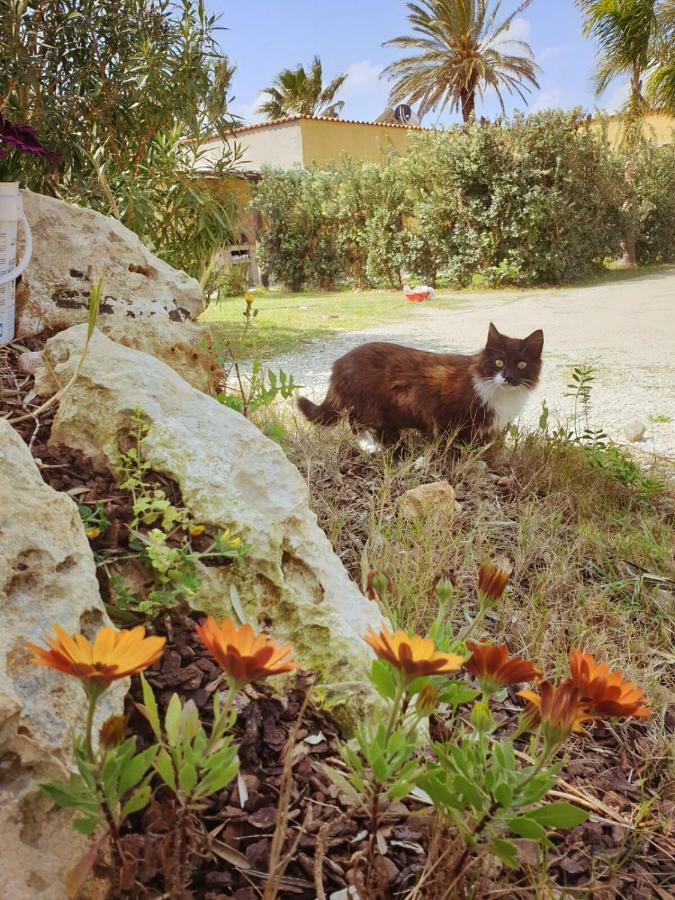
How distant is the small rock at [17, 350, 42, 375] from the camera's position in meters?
2.50

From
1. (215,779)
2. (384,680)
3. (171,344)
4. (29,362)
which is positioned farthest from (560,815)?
(171,344)

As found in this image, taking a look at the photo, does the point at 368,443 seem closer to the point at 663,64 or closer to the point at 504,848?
the point at 504,848

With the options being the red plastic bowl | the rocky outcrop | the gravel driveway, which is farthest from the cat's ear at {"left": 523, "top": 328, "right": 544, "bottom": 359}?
the red plastic bowl

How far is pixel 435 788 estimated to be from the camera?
0.98 metres

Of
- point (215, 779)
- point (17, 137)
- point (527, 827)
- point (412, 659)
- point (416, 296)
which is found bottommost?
point (527, 827)

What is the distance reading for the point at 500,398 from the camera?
12.4ft

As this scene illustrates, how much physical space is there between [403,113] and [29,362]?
995 inches

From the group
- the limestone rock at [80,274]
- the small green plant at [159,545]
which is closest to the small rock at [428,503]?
the limestone rock at [80,274]

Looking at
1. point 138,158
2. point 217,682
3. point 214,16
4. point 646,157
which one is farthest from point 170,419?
point 646,157

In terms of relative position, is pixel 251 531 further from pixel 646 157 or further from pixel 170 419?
pixel 646 157

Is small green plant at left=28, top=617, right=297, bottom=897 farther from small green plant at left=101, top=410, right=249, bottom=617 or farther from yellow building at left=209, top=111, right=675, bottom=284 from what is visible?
yellow building at left=209, top=111, right=675, bottom=284

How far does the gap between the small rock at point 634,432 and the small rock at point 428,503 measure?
2358 millimetres

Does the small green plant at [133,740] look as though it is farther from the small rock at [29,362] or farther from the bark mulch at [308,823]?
the small rock at [29,362]

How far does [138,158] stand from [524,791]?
6.09 metres
